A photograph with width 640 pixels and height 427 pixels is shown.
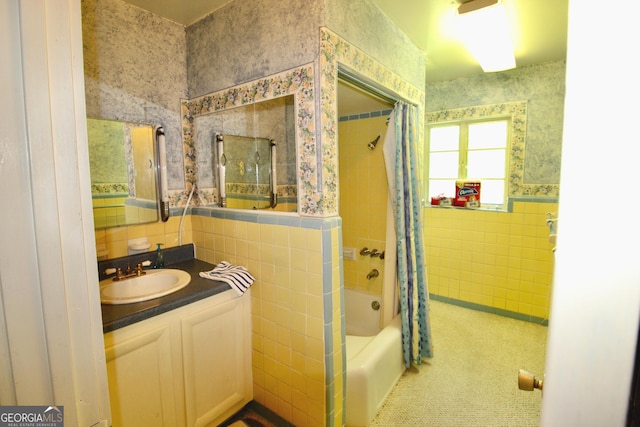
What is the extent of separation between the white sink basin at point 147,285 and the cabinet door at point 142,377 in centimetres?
19

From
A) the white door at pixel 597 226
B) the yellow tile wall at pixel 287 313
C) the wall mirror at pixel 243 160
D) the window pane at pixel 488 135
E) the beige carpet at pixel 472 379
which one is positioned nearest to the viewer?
the white door at pixel 597 226

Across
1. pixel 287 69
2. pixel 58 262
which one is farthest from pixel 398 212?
pixel 58 262

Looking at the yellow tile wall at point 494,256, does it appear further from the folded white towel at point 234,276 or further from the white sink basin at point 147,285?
the white sink basin at point 147,285

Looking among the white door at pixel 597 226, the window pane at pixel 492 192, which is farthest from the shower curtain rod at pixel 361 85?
the window pane at pixel 492 192

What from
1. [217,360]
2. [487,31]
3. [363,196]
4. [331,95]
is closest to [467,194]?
[363,196]

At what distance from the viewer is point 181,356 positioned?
1395 mm

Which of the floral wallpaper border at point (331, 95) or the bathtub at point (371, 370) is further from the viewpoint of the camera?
the bathtub at point (371, 370)

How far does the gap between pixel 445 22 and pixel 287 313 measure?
6.72 feet

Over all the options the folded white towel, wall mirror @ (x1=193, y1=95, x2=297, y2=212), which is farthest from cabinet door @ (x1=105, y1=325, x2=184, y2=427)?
wall mirror @ (x1=193, y1=95, x2=297, y2=212)

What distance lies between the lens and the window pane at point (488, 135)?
2.88 metres

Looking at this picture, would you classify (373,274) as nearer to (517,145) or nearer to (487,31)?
(517,145)

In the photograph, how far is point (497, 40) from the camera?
187 cm

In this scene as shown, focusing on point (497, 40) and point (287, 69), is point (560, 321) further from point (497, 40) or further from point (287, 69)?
point (497, 40)

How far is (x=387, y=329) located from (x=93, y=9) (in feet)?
8.57
